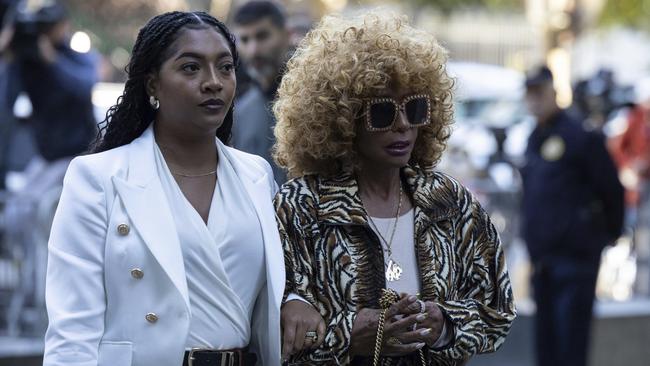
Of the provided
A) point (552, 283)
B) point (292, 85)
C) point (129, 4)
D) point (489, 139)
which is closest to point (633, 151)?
point (489, 139)

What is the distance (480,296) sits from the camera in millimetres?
4852

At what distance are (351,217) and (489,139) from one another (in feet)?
46.9

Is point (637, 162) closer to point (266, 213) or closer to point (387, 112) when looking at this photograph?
point (387, 112)

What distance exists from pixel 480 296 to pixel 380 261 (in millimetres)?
380

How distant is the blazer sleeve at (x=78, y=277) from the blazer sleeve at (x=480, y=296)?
104cm

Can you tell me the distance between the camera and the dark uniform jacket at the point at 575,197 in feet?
31.7

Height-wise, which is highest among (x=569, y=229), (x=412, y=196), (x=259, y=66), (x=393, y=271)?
(x=259, y=66)

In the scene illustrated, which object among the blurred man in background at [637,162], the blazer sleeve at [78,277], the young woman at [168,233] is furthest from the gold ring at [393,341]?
the blurred man in background at [637,162]

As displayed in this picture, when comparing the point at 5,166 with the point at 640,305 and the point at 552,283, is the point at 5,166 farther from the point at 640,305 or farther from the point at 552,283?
the point at 640,305

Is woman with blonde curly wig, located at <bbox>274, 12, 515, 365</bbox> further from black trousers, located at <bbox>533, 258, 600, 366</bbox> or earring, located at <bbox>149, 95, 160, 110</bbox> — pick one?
black trousers, located at <bbox>533, 258, 600, 366</bbox>

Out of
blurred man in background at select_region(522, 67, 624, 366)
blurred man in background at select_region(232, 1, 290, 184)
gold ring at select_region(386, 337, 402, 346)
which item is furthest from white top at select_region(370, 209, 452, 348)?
blurred man in background at select_region(522, 67, 624, 366)

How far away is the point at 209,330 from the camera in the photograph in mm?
4434

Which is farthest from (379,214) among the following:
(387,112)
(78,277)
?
(78,277)

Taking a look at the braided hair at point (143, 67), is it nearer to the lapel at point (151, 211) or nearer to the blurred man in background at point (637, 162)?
the lapel at point (151, 211)
